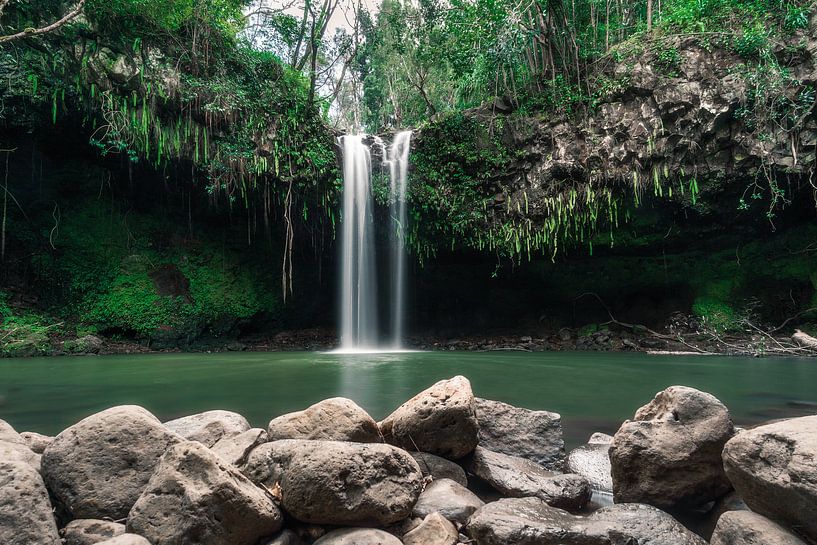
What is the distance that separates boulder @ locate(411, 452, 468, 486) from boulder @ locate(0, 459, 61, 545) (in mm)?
1788

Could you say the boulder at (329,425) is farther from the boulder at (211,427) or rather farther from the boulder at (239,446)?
the boulder at (211,427)

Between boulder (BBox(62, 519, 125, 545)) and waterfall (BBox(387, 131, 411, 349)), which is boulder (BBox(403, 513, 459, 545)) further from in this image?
waterfall (BBox(387, 131, 411, 349))

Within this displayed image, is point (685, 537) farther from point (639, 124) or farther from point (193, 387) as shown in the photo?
point (639, 124)

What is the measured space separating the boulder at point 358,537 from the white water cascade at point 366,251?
1060 cm

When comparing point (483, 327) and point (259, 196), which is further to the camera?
point (483, 327)

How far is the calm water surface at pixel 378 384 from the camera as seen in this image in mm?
4688

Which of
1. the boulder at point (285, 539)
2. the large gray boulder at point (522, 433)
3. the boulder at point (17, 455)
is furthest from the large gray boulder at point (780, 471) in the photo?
the boulder at point (17, 455)

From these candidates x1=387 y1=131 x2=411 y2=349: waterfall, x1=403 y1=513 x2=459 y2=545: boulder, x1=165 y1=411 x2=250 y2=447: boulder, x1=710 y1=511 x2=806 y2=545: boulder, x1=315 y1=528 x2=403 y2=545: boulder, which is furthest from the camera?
x1=387 y1=131 x2=411 y2=349: waterfall

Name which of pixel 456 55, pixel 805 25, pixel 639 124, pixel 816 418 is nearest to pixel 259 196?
pixel 456 55

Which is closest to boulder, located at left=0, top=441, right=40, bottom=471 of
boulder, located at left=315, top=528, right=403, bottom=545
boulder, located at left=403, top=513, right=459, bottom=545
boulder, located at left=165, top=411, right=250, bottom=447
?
boulder, located at left=165, top=411, right=250, bottom=447

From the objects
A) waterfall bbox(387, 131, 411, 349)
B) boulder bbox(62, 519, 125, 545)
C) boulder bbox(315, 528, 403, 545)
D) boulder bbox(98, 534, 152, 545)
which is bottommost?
boulder bbox(315, 528, 403, 545)

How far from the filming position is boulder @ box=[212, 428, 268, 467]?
2.59 m

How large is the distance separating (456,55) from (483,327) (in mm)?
8428

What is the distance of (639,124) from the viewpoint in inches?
428
